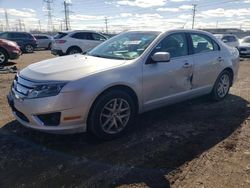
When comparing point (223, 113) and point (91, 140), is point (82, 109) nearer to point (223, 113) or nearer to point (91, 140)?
point (91, 140)

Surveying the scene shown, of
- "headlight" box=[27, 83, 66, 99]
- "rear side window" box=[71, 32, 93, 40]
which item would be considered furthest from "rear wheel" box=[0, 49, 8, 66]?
"headlight" box=[27, 83, 66, 99]

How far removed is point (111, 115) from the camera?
404 centimetres

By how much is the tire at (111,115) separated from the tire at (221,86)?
2.41 m

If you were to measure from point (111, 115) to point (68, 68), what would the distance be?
883mm

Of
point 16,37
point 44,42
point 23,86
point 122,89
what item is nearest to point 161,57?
point 122,89

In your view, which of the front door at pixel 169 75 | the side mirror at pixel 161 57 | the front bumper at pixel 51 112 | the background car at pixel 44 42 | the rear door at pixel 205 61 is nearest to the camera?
the front bumper at pixel 51 112

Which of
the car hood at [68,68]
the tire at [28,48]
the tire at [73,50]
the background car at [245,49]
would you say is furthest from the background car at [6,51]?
the background car at [245,49]

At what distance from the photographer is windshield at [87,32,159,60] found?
4527 millimetres

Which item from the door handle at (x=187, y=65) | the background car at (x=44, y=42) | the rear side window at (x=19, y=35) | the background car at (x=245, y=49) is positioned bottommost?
the background car at (x=44, y=42)

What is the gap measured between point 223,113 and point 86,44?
1047cm

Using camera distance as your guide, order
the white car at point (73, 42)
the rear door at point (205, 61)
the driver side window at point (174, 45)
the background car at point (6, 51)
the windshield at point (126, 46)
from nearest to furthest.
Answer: the windshield at point (126, 46) < the driver side window at point (174, 45) < the rear door at point (205, 61) < the background car at point (6, 51) < the white car at point (73, 42)

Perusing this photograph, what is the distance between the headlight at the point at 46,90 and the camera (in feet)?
11.7

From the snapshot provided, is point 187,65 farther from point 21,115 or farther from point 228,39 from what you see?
point 228,39

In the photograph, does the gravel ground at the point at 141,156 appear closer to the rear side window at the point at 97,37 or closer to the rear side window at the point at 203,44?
the rear side window at the point at 203,44
